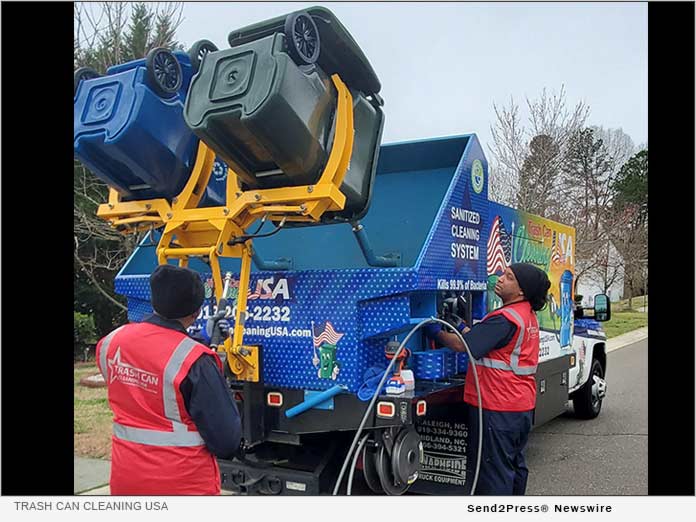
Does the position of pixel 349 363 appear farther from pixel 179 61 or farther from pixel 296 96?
pixel 179 61

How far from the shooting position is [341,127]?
11.4ft

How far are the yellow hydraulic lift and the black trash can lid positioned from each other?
3.8 inches

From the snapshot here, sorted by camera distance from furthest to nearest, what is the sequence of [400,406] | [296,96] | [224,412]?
[400,406]
[296,96]
[224,412]

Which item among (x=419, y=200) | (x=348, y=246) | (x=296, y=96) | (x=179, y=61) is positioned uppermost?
(x=179, y=61)

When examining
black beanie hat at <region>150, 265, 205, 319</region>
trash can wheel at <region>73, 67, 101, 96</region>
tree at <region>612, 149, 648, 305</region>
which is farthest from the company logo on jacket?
tree at <region>612, 149, 648, 305</region>

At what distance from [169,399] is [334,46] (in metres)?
1.97

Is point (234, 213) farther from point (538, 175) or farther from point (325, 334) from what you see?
point (538, 175)

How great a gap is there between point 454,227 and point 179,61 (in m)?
1.90

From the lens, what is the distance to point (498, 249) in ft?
16.1

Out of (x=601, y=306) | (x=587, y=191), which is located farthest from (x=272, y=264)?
(x=587, y=191)

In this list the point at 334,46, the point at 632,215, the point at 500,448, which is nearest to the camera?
the point at 334,46

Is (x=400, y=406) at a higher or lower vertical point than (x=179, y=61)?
lower

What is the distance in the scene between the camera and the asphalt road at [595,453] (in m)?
5.25
